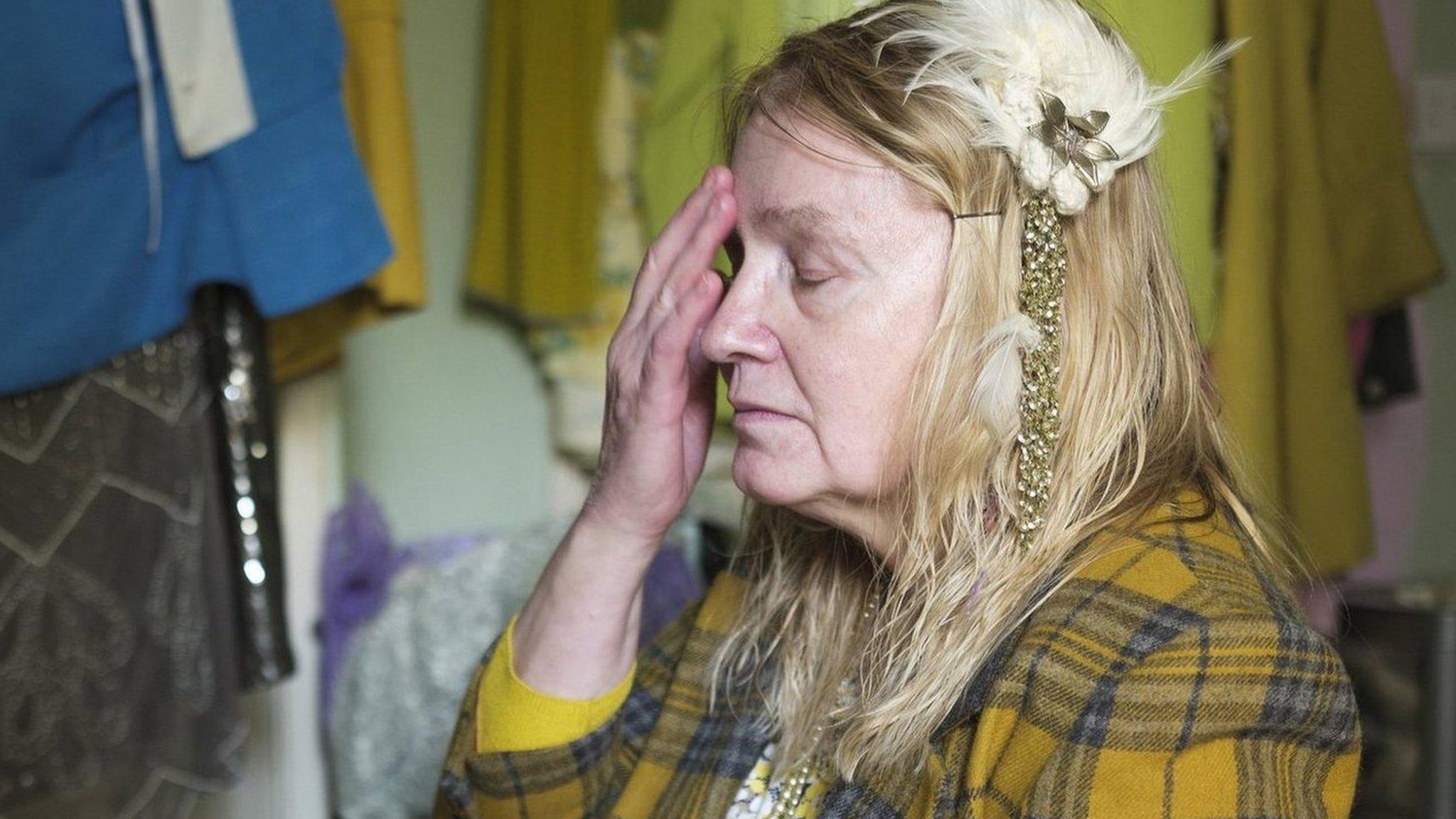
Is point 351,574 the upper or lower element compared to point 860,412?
lower

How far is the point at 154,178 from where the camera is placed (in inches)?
49.6

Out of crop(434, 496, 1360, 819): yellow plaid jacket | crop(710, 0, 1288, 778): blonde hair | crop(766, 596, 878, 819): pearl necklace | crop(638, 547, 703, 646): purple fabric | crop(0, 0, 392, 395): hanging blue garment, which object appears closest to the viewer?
crop(434, 496, 1360, 819): yellow plaid jacket

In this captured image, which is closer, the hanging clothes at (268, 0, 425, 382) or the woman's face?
the woman's face

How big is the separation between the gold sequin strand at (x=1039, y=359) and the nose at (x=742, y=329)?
6.3 inches

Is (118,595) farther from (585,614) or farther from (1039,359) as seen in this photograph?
(1039,359)

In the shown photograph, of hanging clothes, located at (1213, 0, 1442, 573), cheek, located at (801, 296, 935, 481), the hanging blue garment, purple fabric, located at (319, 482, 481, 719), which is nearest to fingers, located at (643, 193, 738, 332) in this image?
cheek, located at (801, 296, 935, 481)

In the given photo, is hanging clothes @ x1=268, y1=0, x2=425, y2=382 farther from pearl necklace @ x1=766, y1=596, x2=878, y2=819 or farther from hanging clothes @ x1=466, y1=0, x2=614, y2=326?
pearl necklace @ x1=766, y1=596, x2=878, y2=819

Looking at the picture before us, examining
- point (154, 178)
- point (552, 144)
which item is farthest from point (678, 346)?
point (552, 144)

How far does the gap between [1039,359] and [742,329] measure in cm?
19

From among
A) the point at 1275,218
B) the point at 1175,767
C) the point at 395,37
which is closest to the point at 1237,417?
the point at 1275,218

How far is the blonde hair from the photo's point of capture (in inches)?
32.1

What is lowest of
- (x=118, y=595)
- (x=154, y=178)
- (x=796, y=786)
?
(x=118, y=595)

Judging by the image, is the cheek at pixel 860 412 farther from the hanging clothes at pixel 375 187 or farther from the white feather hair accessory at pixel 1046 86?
the hanging clothes at pixel 375 187

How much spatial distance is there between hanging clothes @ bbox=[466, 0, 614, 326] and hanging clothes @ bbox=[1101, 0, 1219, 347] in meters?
0.80
